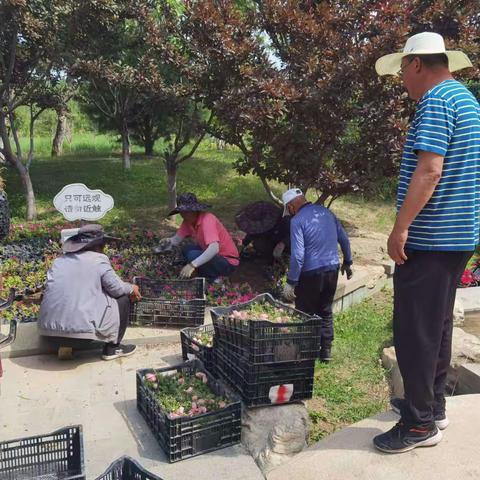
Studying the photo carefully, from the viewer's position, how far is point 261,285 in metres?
6.07

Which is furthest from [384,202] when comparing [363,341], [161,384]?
[161,384]

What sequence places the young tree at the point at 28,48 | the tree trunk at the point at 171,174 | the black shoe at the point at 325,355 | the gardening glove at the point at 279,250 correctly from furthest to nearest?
the tree trunk at the point at 171,174 < the young tree at the point at 28,48 < the gardening glove at the point at 279,250 < the black shoe at the point at 325,355

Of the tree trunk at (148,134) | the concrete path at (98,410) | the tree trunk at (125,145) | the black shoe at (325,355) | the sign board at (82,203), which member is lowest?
the concrete path at (98,410)

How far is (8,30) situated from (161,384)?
734cm

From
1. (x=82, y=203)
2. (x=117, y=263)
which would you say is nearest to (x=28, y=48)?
(x=82, y=203)

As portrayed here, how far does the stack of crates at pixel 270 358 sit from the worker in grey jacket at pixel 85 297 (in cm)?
114

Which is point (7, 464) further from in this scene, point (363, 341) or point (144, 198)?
point (144, 198)

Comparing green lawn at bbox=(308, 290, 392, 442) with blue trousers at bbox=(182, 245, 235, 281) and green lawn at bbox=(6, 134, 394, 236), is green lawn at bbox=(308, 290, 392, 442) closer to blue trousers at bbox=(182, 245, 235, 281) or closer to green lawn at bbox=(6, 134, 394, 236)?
blue trousers at bbox=(182, 245, 235, 281)

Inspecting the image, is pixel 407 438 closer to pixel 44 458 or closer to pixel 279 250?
pixel 44 458

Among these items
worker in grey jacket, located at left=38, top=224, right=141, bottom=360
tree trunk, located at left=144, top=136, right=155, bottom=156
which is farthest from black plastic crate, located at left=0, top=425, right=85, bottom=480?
tree trunk, located at left=144, top=136, right=155, bottom=156

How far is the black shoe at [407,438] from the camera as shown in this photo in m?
2.73

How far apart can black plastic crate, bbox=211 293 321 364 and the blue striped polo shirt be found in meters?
1.07

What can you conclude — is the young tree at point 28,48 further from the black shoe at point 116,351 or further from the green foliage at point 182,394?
the green foliage at point 182,394

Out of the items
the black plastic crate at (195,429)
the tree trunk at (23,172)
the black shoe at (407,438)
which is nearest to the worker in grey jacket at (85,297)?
the black plastic crate at (195,429)
